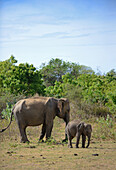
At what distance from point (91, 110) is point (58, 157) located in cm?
1111

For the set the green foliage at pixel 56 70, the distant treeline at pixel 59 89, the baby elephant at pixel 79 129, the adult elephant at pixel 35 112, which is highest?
the green foliage at pixel 56 70

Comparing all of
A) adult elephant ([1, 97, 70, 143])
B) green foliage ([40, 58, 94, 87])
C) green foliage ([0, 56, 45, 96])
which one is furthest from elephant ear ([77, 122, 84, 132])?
green foliage ([40, 58, 94, 87])

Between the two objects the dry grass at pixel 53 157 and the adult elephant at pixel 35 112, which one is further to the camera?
the adult elephant at pixel 35 112

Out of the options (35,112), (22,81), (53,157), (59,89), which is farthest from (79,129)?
(22,81)

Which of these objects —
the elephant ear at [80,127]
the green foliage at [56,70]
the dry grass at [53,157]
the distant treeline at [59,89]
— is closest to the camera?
the dry grass at [53,157]

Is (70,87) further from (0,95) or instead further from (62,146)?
(62,146)

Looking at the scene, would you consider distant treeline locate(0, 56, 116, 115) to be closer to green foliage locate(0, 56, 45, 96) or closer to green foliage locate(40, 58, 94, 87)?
green foliage locate(0, 56, 45, 96)

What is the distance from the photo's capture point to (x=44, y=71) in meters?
51.3

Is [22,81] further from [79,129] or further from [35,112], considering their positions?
[79,129]

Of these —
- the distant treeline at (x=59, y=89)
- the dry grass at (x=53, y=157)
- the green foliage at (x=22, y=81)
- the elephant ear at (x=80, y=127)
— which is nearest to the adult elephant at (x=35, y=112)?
the dry grass at (x=53, y=157)

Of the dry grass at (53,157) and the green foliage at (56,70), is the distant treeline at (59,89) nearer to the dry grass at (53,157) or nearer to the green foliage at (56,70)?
the dry grass at (53,157)

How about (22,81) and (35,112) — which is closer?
(35,112)

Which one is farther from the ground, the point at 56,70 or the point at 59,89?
the point at 56,70

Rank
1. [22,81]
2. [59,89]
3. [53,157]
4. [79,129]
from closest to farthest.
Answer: [53,157], [79,129], [59,89], [22,81]
